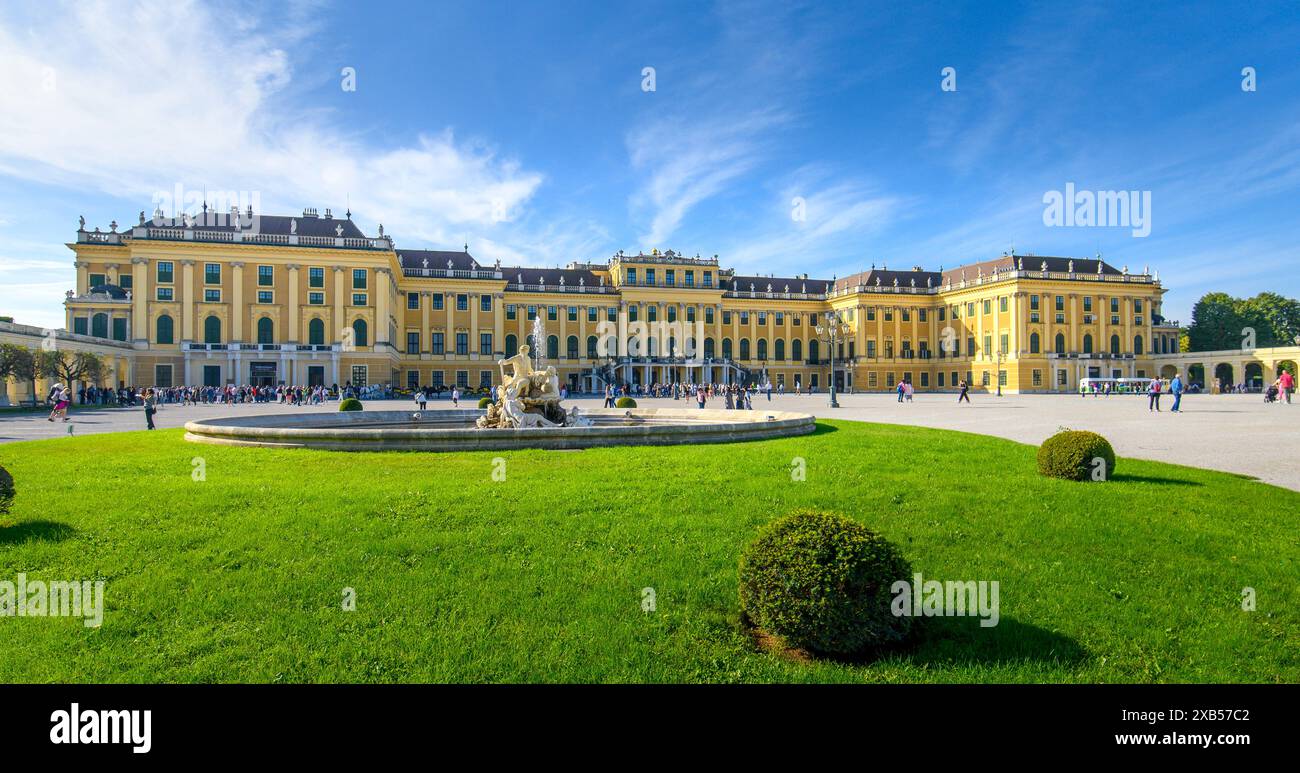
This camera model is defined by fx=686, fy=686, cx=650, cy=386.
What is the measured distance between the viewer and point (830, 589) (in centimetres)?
447

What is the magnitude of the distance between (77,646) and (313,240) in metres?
58.6

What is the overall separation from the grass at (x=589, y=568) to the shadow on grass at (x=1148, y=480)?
8cm

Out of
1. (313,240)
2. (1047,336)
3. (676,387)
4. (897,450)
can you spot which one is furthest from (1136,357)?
(313,240)

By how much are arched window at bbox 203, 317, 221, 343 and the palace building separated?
0.12 meters

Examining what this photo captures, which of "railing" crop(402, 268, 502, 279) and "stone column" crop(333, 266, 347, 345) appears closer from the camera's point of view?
"stone column" crop(333, 266, 347, 345)

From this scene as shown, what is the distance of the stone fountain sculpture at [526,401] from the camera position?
1599 cm

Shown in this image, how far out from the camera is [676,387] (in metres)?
55.2

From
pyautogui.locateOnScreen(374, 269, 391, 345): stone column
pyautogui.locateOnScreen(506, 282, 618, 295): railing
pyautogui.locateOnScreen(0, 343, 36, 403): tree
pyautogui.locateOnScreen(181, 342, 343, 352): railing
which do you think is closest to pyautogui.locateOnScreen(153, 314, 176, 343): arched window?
pyautogui.locateOnScreen(181, 342, 343, 352): railing

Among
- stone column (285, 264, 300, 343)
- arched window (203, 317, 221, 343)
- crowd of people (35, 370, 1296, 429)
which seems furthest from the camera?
stone column (285, 264, 300, 343)

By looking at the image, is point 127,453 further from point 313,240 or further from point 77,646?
point 313,240

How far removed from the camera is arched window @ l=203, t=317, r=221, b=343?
5409 cm

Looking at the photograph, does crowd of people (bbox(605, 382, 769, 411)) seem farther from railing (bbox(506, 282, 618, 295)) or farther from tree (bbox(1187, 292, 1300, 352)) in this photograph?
tree (bbox(1187, 292, 1300, 352))

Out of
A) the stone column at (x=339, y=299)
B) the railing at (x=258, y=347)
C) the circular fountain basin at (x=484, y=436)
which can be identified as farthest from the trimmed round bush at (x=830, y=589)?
the stone column at (x=339, y=299)

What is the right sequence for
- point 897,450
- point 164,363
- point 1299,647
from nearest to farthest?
1. point 1299,647
2. point 897,450
3. point 164,363
